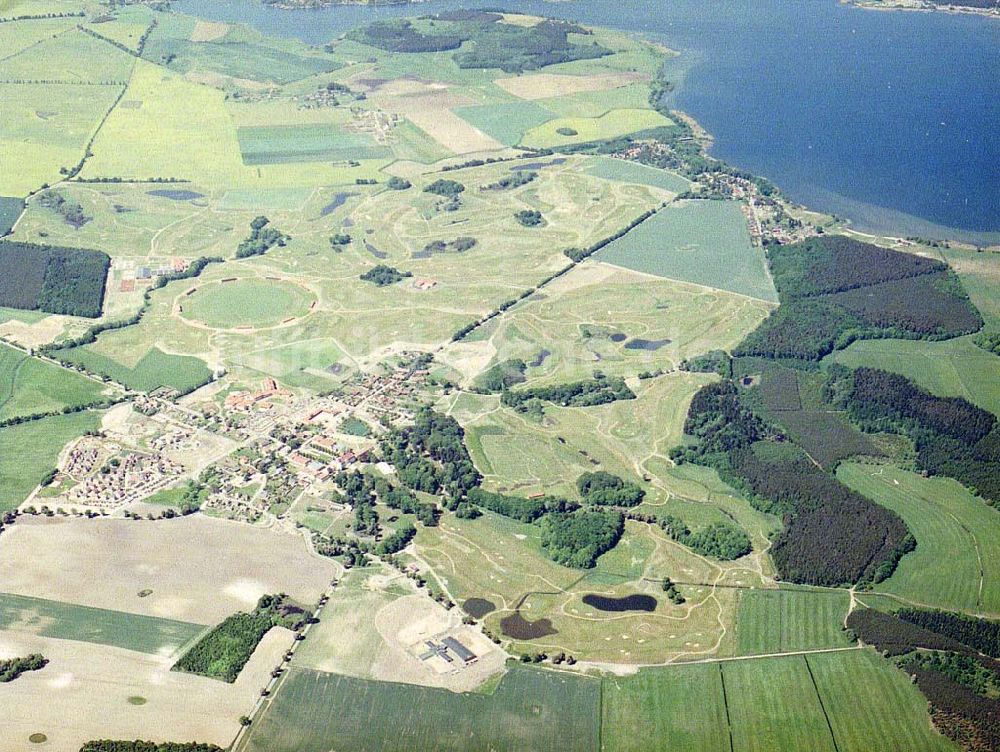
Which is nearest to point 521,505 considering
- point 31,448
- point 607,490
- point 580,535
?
point 580,535

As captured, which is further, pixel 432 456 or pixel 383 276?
pixel 383 276

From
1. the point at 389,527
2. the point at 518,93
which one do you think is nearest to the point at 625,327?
the point at 389,527

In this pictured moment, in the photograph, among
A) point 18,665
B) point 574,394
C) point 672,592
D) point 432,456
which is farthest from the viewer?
point 574,394

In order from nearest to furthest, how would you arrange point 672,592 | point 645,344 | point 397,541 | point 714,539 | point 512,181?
point 672,592
point 397,541
point 714,539
point 645,344
point 512,181

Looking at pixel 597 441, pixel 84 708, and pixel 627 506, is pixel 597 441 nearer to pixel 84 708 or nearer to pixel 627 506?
pixel 627 506

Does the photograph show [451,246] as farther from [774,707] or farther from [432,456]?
[774,707]

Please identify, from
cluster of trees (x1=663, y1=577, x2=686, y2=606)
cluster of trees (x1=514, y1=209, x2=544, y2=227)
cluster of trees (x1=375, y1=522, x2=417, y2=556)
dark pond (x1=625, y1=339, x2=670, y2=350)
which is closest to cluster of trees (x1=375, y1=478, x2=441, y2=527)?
cluster of trees (x1=375, y1=522, x2=417, y2=556)
